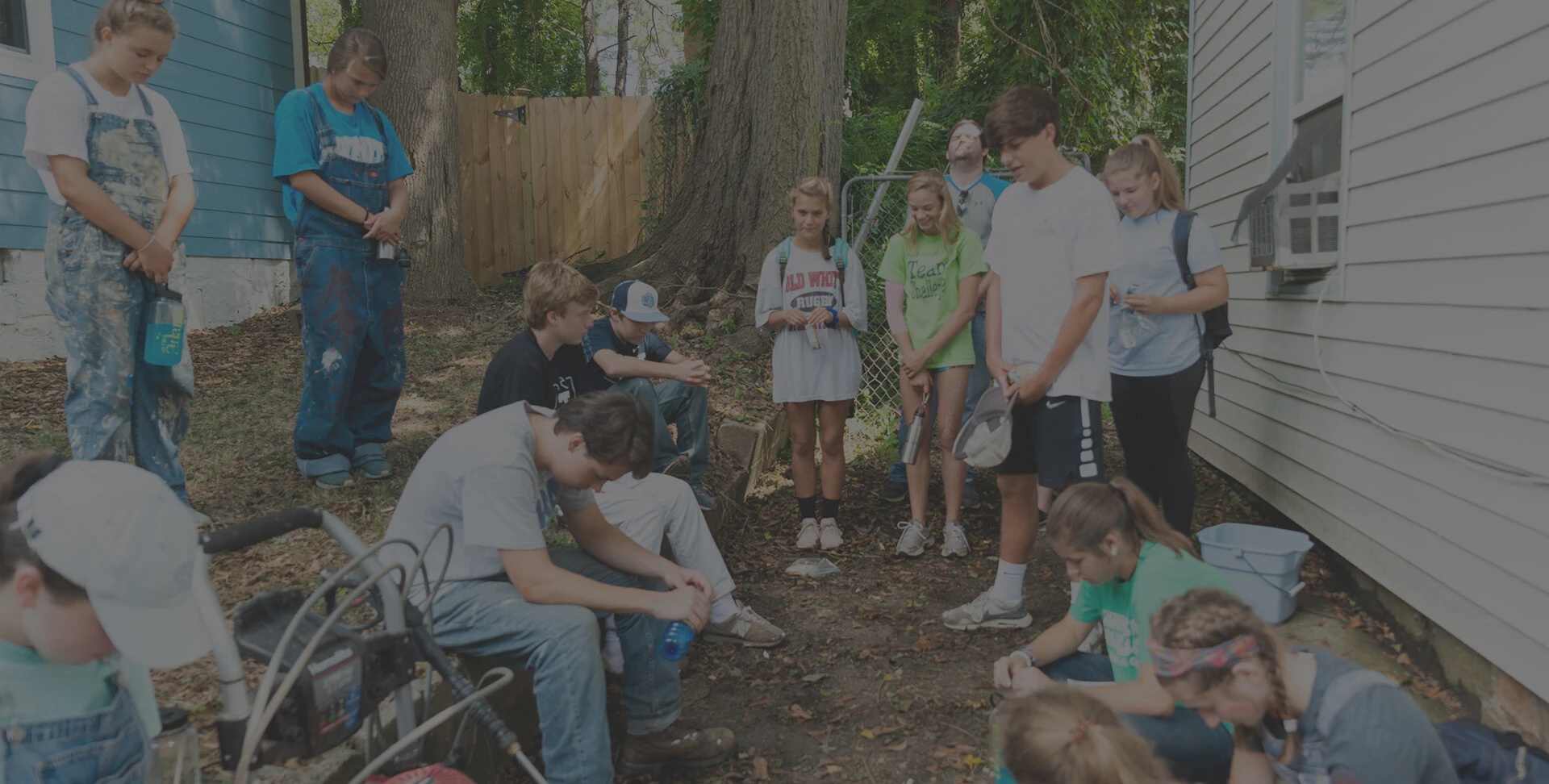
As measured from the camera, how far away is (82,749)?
1.58m

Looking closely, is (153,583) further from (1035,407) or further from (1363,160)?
(1363,160)

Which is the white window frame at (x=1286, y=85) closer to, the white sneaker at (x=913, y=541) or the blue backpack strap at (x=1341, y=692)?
the white sneaker at (x=913, y=541)

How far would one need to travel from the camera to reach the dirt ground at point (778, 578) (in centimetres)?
324

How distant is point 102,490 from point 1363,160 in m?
4.43

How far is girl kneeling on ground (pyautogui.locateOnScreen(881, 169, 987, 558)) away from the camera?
15.6 feet

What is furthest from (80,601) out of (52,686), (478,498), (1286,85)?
(1286,85)

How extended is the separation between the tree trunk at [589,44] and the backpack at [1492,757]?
23.3m

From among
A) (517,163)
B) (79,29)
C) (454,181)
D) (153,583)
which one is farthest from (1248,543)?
(517,163)

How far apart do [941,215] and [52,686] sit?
3944mm

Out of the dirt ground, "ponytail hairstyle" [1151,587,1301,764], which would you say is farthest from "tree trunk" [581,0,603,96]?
"ponytail hairstyle" [1151,587,1301,764]

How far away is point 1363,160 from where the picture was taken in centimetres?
414

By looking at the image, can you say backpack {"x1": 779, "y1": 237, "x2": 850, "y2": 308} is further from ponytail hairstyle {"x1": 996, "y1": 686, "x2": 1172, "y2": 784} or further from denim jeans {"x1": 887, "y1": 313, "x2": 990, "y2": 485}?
ponytail hairstyle {"x1": 996, "y1": 686, "x2": 1172, "y2": 784}

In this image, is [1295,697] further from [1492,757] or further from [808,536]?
[808,536]

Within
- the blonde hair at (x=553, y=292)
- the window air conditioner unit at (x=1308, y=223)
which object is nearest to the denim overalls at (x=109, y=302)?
the blonde hair at (x=553, y=292)
